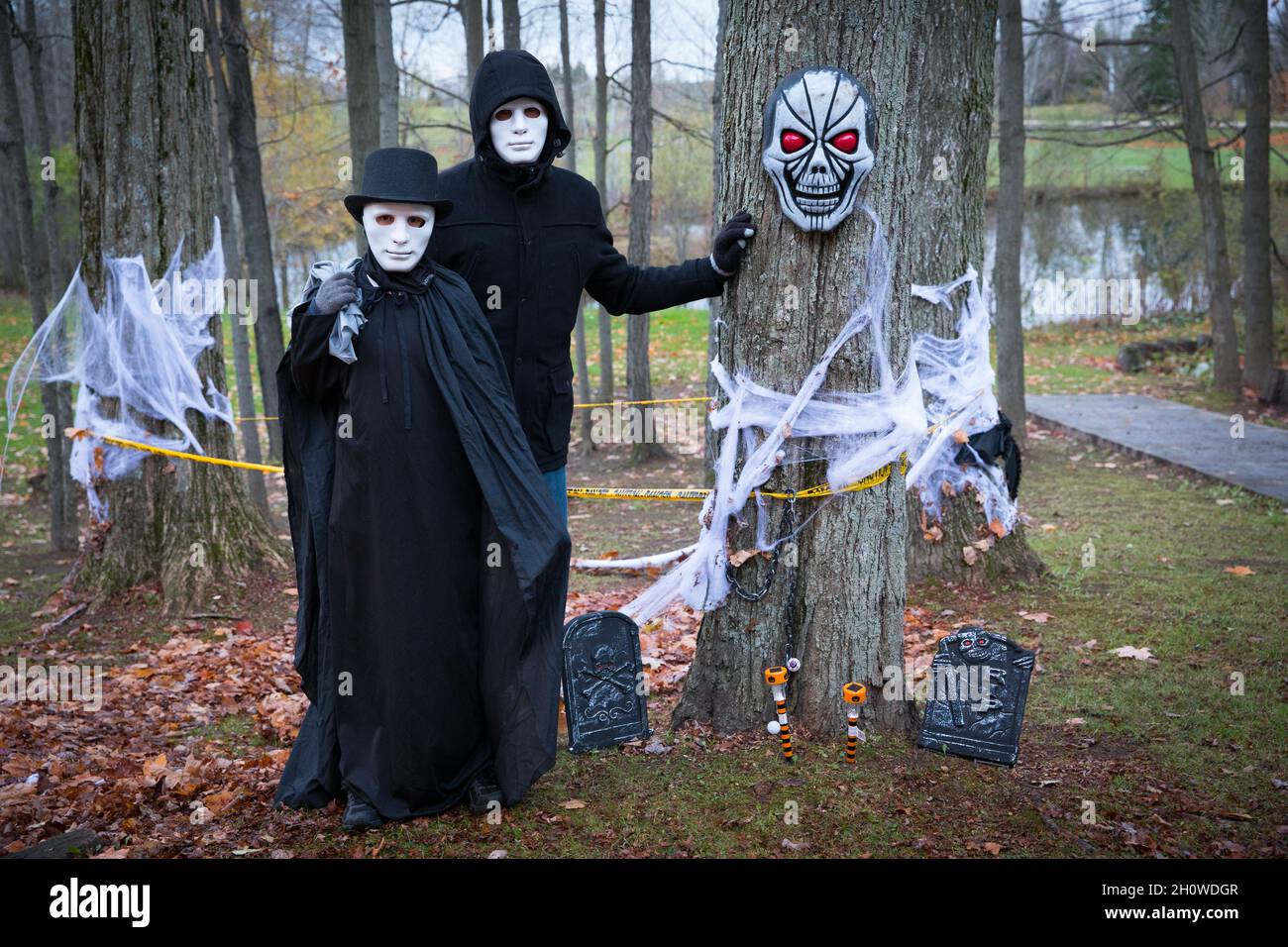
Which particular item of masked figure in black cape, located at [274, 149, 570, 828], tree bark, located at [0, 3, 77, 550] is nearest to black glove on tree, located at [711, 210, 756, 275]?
masked figure in black cape, located at [274, 149, 570, 828]

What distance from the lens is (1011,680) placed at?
4.13m

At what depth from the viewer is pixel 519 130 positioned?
3957 mm

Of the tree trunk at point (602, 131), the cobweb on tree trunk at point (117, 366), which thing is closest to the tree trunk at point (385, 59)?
the tree trunk at point (602, 131)

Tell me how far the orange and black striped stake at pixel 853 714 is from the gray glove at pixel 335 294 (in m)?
2.30

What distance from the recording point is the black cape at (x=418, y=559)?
146 inches

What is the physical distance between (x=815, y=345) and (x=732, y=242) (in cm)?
50

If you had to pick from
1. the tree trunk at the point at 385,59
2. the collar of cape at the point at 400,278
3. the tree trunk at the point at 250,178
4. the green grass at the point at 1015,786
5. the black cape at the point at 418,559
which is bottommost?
the green grass at the point at 1015,786

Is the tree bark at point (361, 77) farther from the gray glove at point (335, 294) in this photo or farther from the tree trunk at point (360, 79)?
the gray glove at point (335, 294)

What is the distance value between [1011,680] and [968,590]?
266 centimetres

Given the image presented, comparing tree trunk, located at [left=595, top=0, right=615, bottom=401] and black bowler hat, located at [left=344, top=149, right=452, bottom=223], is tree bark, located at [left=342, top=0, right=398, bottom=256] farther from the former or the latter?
black bowler hat, located at [left=344, top=149, right=452, bottom=223]

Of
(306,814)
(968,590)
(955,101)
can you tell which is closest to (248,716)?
(306,814)

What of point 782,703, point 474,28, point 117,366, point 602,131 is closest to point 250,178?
point 474,28

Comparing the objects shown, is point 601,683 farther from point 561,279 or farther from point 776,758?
point 561,279
